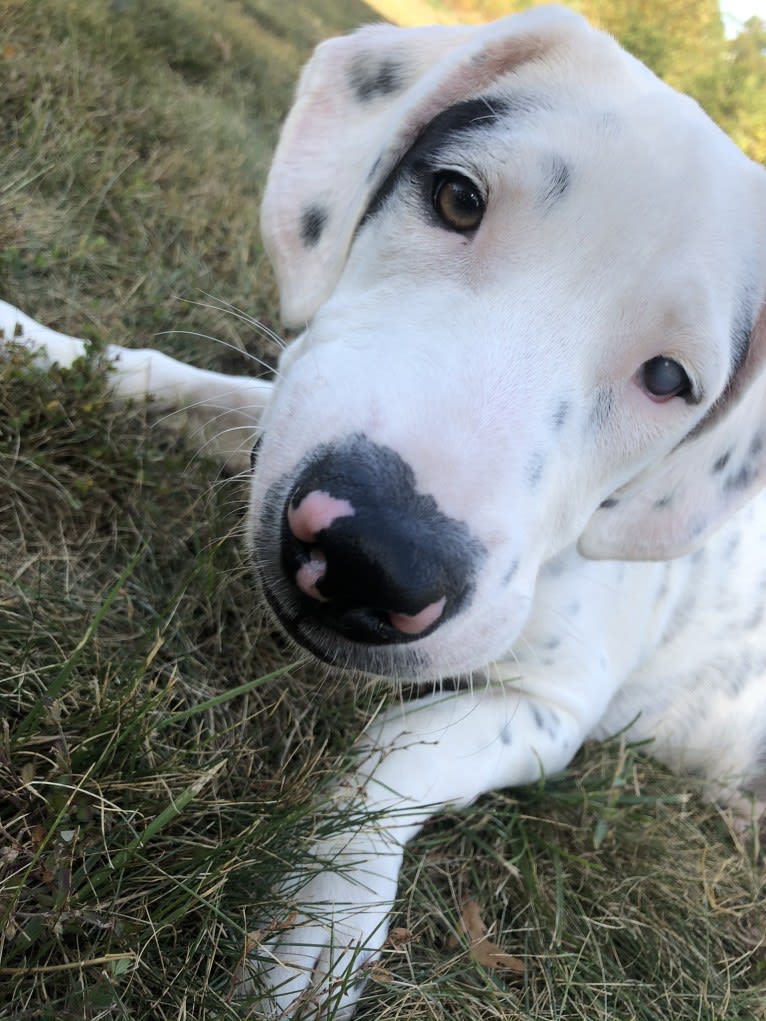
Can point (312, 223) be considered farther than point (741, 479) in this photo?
No

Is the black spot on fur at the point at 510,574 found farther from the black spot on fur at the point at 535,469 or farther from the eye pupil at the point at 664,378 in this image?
the eye pupil at the point at 664,378

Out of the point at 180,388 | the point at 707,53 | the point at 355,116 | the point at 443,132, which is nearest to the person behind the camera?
the point at 443,132

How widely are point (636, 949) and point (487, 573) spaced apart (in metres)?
1.56

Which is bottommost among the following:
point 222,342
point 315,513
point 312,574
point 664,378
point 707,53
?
point 222,342

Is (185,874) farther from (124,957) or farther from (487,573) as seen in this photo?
(487,573)

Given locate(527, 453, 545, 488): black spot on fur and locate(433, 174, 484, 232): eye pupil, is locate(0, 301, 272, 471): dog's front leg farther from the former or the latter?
locate(527, 453, 545, 488): black spot on fur

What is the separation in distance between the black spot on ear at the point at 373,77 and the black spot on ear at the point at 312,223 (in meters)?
0.38

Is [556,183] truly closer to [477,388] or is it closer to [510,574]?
[477,388]

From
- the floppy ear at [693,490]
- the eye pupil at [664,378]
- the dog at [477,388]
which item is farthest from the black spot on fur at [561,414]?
the floppy ear at [693,490]

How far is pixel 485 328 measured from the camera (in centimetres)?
183

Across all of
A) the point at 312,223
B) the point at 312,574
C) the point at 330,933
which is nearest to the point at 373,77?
the point at 312,223

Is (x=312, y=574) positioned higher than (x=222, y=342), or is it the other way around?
(x=312, y=574)

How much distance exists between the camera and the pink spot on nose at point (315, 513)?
58.2 inches

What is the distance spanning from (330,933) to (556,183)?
1780 mm
